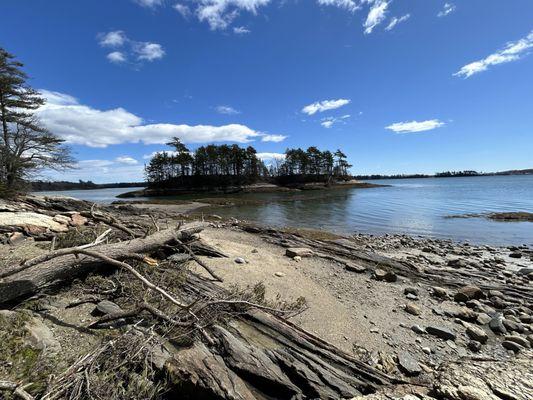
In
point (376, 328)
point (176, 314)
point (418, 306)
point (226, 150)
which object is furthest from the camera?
point (226, 150)

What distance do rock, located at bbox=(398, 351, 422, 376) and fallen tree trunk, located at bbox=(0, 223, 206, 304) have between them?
5.50 meters

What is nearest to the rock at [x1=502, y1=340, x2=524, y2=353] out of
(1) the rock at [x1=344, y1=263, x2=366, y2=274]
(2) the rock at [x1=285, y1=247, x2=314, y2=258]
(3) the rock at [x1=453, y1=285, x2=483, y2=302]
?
(3) the rock at [x1=453, y1=285, x2=483, y2=302]

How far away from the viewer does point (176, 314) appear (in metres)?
3.94

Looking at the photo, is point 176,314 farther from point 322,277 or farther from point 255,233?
point 255,233

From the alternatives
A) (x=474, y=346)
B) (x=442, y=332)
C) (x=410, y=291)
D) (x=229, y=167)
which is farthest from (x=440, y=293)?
(x=229, y=167)

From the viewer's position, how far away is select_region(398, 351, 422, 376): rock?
4.11 meters

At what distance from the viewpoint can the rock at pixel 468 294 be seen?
280 inches

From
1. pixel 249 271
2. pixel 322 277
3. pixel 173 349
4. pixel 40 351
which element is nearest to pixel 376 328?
pixel 322 277

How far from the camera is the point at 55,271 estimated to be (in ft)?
14.9

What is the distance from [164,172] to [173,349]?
100059mm

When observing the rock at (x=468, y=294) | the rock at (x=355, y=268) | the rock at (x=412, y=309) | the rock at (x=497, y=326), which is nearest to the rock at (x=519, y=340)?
the rock at (x=497, y=326)

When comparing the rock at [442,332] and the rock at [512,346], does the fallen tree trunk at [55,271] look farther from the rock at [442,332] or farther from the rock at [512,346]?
the rock at [512,346]

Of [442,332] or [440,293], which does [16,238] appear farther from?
[440,293]

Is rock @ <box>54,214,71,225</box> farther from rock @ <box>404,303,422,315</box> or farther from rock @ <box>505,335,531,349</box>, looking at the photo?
rock @ <box>505,335,531,349</box>
